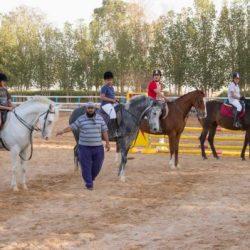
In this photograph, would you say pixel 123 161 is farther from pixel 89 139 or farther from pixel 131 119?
pixel 89 139

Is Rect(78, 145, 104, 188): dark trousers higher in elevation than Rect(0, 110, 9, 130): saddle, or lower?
lower

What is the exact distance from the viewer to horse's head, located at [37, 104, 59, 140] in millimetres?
8508

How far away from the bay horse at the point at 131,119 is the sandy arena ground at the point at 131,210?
2.23 ft

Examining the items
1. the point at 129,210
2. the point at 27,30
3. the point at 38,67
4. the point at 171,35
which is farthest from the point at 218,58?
the point at 129,210

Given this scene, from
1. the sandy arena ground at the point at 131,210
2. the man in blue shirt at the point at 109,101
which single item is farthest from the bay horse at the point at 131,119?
the sandy arena ground at the point at 131,210

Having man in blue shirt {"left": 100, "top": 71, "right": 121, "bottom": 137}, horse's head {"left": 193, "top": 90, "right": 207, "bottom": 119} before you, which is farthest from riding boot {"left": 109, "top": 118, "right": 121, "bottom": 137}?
horse's head {"left": 193, "top": 90, "right": 207, "bottom": 119}

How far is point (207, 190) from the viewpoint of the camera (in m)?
8.43

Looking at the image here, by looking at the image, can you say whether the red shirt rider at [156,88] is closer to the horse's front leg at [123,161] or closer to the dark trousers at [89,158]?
the horse's front leg at [123,161]

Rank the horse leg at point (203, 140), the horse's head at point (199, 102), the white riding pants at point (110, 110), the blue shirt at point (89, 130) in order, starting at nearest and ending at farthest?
the blue shirt at point (89, 130) → the white riding pants at point (110, 110) → the horse's head at point (199, 102) → the horse leg at point (203, 140)

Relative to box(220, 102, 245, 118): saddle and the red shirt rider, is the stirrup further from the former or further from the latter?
the red shirt rider

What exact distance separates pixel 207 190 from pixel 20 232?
3.86 m

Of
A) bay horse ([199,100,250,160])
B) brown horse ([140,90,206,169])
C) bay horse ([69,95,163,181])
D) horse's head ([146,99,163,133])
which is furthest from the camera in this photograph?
bay horse ([199,100,250,160])

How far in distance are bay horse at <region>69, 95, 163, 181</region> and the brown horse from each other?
35.3 inches

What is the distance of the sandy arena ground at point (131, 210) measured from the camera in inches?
217
